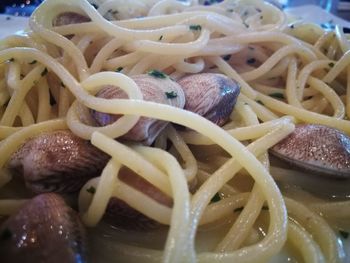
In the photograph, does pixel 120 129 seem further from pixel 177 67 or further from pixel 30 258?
pixel 177 67

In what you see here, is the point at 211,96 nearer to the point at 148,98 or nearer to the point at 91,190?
the point at 148,98

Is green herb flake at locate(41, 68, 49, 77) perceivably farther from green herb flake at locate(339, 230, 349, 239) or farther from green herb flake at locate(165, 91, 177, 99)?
green herb flake at locate(339, 230, 349, 239)

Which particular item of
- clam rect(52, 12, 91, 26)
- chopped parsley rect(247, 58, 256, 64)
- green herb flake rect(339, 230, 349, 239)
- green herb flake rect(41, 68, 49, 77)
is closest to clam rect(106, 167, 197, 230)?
green herb flake rect(339, 230, 349, 239)

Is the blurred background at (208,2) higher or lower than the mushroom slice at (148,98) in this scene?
lower

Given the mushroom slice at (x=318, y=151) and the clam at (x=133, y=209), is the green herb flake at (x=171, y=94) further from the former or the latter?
the mushroom slice at (x=318, y=151)

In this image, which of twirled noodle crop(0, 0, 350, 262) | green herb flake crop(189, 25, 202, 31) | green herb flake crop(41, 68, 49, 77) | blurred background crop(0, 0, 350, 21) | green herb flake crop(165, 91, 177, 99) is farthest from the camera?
blurred background crop(0, 0, 350, 21)

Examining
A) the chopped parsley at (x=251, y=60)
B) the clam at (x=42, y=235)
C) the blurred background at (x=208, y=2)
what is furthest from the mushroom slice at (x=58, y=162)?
the blurred background at (x=208, y=2)

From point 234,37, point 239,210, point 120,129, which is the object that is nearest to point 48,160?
point 120,129
